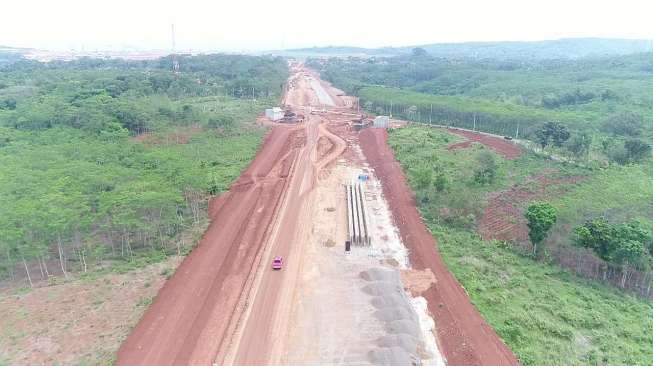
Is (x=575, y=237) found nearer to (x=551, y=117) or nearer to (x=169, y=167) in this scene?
(x=169, y=167)

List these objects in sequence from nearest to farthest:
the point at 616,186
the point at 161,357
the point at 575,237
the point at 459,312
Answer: the point at 161,357, the point at 459,312, the point at 575,237, the point at 616,186

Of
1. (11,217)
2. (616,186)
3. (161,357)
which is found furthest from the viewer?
(616,186)

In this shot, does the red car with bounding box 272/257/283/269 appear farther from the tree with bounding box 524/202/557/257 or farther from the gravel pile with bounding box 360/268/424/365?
the tree with bounding box 524/202/557/257

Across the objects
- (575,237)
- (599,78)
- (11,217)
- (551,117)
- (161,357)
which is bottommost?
(161,357)

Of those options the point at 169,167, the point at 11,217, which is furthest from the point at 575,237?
the point at 11,217

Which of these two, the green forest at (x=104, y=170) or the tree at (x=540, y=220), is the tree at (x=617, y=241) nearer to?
the tree at (x=540, y=220)

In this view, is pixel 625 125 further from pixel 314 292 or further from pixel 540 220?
pixel 314 292

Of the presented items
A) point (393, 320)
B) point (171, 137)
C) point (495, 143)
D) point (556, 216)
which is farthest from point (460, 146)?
point (171, 137)
